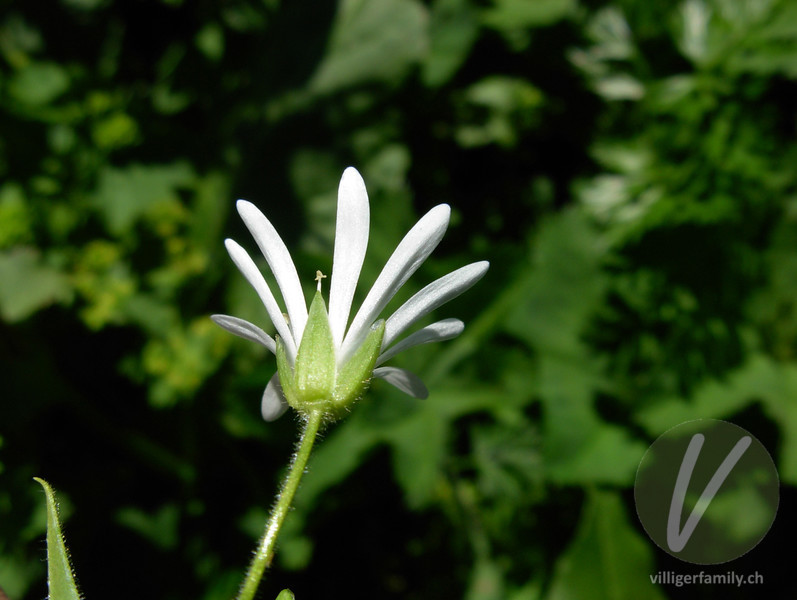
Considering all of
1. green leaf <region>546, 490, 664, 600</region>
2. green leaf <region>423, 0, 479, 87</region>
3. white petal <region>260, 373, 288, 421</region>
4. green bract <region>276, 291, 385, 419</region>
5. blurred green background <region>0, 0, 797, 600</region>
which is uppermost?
green bract <region>276, 291, 385, 419</region>

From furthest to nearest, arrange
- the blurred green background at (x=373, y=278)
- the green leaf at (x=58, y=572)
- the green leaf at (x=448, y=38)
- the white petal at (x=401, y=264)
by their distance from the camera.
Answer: the green leaf at (x=448, y=38) < the blurred green background at (x=373, y=278) < the white petal at (x=401, y=264) < the green leaf at (x=58, y=572)

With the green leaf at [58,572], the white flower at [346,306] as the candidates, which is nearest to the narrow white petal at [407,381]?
the white flower at [346,306]

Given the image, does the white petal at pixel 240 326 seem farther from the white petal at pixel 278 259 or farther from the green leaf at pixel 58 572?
the green leaf at pixel 58 572

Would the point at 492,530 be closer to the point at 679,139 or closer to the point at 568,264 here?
the point at 568,264

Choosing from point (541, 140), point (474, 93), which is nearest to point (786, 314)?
point (541, 140)

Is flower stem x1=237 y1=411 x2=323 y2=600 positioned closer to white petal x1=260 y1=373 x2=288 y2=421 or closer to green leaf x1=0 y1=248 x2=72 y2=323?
white petal x1=260 y1=373 x2=288 y2=421

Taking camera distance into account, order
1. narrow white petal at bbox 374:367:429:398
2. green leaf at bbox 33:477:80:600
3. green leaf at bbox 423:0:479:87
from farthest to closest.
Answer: green leaf at bbox 423:0:479:87 → narrow white petal at bbox 374:367:429:398 → green leaf at bbox 33:477:80:600

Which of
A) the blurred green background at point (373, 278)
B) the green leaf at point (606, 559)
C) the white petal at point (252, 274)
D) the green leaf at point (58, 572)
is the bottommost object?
the green leaf at point (606, 559)

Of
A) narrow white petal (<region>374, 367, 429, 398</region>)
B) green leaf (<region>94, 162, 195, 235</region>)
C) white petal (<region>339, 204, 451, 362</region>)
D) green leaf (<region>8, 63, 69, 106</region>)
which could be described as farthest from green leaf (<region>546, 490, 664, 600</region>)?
green leaf (<region>8, 63, 69, 106</region>)
